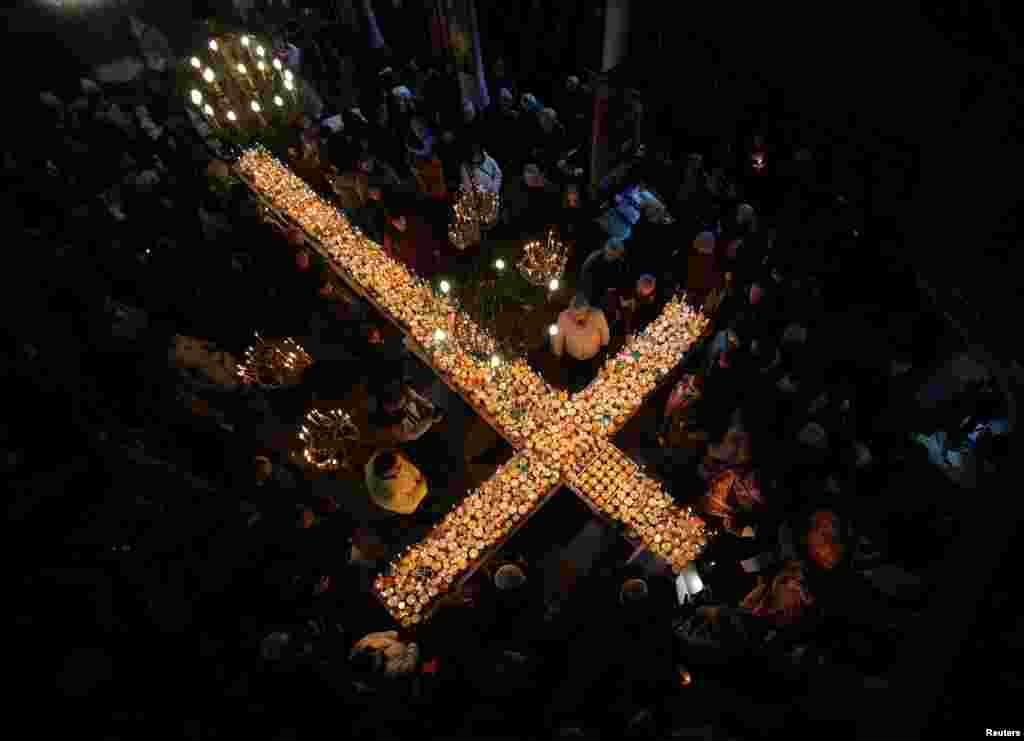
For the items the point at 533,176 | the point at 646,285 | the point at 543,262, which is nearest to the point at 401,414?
the point at 543,262

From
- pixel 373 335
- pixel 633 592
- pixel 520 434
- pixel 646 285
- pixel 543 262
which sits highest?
pixel 646 285

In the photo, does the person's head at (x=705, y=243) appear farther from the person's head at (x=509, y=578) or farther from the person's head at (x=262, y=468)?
the person's head at (x=262, y=468)

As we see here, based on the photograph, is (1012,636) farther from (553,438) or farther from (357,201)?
(357,201)

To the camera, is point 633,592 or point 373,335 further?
point 373,335

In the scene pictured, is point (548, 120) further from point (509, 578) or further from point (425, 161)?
point (509, 578)

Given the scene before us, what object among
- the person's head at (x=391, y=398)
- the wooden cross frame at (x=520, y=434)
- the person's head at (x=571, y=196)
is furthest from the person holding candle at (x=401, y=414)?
the person's head at (x=571, y=196)

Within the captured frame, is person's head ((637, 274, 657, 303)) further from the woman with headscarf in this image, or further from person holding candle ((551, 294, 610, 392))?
the woman with headscarf

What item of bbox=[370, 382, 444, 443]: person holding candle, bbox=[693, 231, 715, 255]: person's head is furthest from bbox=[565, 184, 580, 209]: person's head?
bbox=[370, 382, 444, 443]: person holding candle
